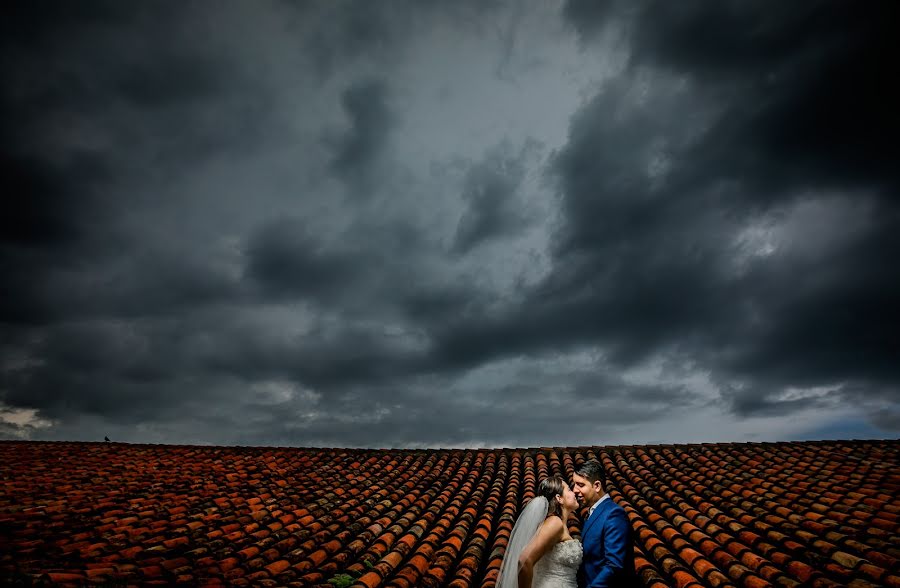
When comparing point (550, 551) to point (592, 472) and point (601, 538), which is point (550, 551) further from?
point (592, 472)

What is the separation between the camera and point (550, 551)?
4.14 metres

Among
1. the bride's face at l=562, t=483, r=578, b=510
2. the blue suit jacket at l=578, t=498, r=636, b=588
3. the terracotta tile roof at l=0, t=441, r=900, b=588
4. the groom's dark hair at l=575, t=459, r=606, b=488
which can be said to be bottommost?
the terracotta tile roof at l=0, t=441, r=900, b=588

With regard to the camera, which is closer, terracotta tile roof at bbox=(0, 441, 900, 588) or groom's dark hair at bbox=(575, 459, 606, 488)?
groom's dark hair at bbox=(575, 459, 606, 488)

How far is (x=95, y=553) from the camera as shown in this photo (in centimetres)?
573

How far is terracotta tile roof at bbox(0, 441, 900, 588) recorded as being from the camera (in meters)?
5.23

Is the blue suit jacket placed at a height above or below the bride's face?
below

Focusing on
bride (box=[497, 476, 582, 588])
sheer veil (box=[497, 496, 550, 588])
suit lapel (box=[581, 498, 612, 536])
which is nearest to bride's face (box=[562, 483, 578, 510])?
bride (box=[497, 476, 582, 588])

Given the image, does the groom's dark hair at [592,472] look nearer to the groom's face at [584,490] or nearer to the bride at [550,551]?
the groom's face at [584,490]

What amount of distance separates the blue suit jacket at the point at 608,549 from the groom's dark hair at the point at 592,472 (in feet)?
0.65

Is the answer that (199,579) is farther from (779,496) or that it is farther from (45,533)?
(779,496)

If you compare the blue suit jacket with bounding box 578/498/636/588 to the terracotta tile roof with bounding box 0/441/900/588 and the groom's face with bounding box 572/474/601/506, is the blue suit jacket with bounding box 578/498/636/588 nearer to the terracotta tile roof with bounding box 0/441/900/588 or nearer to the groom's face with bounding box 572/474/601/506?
the groom's face with bounding box 572/474/601/506

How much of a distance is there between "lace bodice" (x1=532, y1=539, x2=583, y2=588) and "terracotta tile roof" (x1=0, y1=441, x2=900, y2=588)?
1138 mm

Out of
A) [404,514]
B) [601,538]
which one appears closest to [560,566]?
[601,538]

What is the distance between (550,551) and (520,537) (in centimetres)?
54
